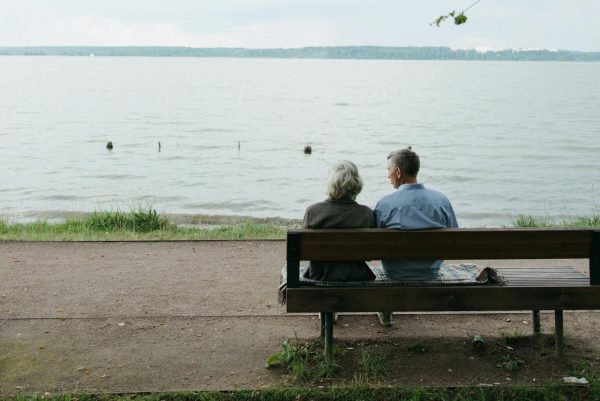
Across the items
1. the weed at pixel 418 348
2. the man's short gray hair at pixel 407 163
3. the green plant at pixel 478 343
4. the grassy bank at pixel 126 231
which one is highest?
the man's short gray hair at pixel 407 163

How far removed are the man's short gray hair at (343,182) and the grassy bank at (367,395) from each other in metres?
1.28

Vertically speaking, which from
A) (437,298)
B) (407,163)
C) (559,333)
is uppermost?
(407,163)

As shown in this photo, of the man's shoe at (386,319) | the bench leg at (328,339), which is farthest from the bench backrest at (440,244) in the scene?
the man's shoe at (386,319)

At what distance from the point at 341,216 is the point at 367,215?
18 centimetres

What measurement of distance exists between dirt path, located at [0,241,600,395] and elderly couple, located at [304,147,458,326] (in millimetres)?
600

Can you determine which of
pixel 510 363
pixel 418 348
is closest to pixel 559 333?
pixel 510 363

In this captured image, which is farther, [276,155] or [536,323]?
[276,155]

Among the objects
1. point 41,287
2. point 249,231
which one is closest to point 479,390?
point 41,287

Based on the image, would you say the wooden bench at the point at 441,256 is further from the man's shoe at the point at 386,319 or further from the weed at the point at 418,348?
the man's shoe at the point at 386,319

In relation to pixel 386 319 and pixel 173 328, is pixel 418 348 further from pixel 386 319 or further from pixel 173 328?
pixel 173 328

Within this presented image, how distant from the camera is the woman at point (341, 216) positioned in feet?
17.2

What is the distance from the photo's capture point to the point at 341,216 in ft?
17.3

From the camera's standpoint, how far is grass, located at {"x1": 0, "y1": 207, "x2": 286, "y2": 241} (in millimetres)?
10078

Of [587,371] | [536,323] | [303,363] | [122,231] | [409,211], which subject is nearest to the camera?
[587,371]
